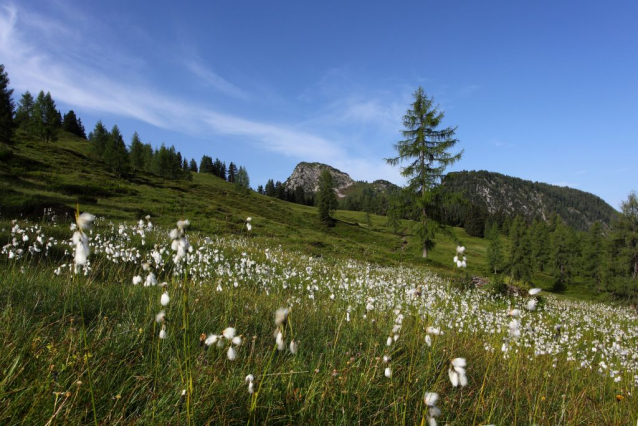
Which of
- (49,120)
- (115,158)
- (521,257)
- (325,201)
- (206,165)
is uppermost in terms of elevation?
(206,165)

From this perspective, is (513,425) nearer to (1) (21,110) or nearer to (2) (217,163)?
(1) (21,110)

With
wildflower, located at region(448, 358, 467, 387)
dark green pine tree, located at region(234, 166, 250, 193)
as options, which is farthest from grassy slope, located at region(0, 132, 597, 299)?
dark green pine tree, located at region(234, 166, 250, 193)

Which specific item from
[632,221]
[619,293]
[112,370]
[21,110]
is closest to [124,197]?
[112,370]

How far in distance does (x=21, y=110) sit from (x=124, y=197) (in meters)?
74.7

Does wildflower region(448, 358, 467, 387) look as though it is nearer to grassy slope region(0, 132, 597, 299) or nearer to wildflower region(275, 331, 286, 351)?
wildflower region(275, 331, 286, 351)

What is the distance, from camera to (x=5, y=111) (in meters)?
45.3

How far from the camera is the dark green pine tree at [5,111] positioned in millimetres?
43562

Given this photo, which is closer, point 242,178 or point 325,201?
point 325,201

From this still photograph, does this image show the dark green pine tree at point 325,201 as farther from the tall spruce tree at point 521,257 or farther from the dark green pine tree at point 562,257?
the dark green pine tree at point 562,257

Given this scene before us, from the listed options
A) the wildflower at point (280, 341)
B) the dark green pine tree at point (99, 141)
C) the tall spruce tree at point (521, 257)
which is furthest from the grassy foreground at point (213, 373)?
the dark green pine tree at point (99, 141)

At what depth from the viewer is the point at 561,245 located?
247ft

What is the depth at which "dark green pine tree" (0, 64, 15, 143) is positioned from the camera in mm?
43562

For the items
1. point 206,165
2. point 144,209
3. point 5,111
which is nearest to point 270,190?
point 206,165

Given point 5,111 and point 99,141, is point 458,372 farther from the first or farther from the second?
point 99,141
